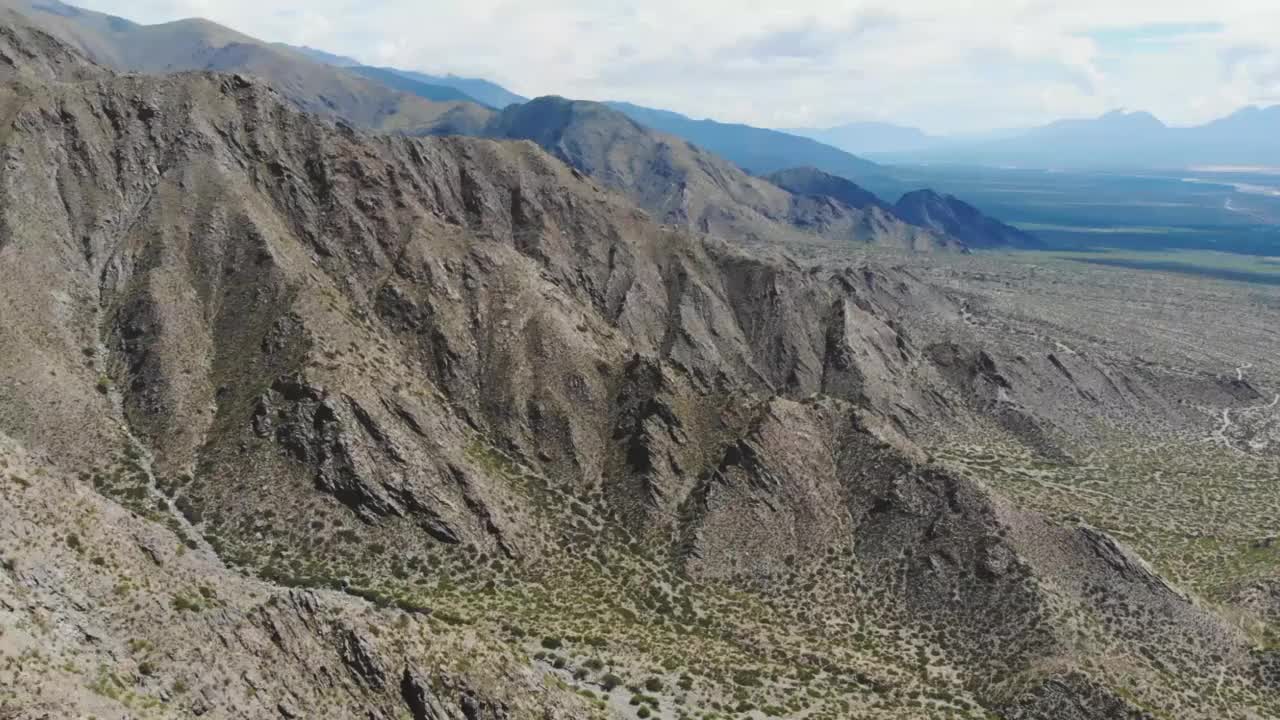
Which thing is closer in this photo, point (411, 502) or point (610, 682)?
point (610, 682)

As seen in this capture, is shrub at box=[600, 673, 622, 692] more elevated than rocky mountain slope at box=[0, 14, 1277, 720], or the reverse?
rocky mountain slope at box=[0, 14, 1277, 720]

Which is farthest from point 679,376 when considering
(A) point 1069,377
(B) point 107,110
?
(A) point 1069,377

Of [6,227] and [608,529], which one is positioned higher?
[6,227]

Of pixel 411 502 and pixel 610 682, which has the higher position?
pixel 411 502

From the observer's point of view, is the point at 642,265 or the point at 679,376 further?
the point at 642,265

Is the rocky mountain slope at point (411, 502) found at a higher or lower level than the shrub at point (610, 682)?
higher

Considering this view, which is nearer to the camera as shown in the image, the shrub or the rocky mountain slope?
the rocky mountain slope

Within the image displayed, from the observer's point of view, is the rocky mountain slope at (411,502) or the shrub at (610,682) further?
the shrub at (610,682)

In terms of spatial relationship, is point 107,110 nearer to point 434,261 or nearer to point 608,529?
point 434,261
